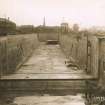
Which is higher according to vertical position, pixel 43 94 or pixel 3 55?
pixel 3 55

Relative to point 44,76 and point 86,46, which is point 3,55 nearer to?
point 44,76

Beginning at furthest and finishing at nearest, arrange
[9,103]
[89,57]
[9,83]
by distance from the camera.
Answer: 1. [89,57]
2. [9,83]
3. [9,103]

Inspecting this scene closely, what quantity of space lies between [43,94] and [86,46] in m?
3.22

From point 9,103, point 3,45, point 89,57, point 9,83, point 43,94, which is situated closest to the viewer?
point 9,103

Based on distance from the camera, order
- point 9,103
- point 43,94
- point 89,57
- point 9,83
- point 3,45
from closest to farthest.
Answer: point 9,103 → point 43,94 → point 9,83 → point 3,45 → point 89,57

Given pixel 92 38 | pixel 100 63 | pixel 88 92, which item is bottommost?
pixel 88 92

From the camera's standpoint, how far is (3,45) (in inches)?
391

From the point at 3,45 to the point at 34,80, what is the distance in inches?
70.0

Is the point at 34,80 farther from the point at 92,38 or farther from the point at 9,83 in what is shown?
the point at 92,38

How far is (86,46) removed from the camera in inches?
430

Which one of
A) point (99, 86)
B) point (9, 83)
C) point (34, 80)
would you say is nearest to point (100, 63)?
point (99, 86)

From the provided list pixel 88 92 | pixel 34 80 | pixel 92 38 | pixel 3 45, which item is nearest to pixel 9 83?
pixel 34 80

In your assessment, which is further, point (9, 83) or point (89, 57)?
point (89, 57)

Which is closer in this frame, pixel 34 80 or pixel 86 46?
pixel 34 80
